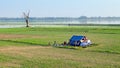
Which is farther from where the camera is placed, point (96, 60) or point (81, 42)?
point (81, 42)

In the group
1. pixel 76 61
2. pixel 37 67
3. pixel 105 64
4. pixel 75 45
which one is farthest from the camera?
pixel 75 45

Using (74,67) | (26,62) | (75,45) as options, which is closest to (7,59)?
(26,62)

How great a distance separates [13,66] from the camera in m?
17.2

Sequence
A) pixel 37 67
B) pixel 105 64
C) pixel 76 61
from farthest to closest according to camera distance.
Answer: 1. pixel 76 61
2. pixel 105 64
3. pixel 37 67

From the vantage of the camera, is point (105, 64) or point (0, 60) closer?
point (105, 64)

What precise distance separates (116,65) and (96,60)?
2239 mm

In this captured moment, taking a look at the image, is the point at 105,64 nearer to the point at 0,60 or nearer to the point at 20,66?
the point at 20,66

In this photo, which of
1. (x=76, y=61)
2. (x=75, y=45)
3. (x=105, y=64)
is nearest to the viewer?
(x=105, y=64)

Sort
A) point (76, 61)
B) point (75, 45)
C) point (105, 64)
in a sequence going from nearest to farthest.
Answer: point (105, 64), point (76, 61), point (75, 45)

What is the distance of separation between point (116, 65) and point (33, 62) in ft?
16.4

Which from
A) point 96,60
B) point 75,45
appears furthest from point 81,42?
point 96,60

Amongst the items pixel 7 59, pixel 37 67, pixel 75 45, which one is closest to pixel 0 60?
pixel 7 59

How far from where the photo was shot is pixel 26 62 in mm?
18547

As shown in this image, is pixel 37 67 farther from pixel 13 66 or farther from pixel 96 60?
pixel 96 60
